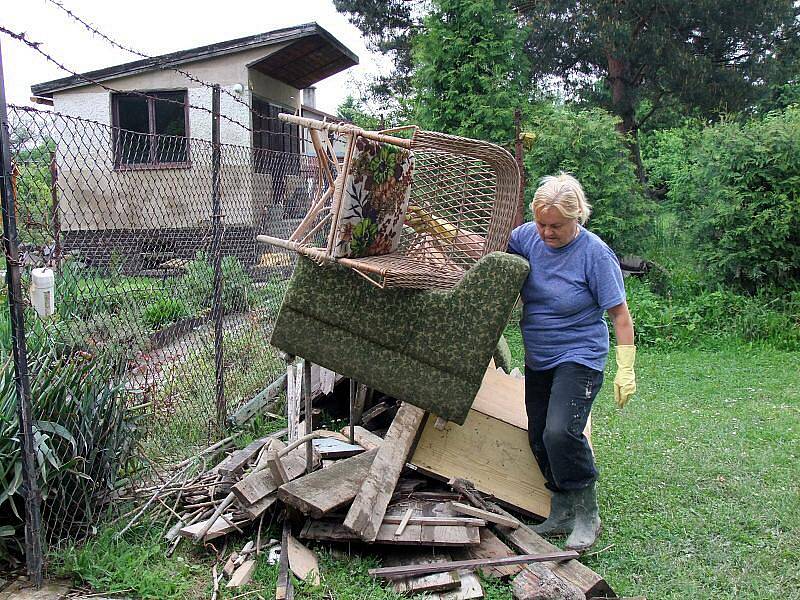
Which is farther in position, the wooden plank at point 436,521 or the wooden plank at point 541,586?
the wooden plank at point 436,521

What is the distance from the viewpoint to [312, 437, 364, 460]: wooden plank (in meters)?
3.85

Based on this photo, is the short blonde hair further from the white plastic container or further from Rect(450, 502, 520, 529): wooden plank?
the white plastic container

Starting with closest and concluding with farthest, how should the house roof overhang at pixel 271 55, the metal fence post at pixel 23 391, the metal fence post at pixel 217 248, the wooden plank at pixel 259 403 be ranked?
1. the metal fence post at pixel 23 391
2. the metal fence post at pixel 217 248
3. the wooden plank at pixel 259 403
4. the house roof overhang at pixel 271 55

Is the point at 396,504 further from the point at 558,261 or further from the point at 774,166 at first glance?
the point at 774,166

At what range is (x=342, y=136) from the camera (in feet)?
9.66

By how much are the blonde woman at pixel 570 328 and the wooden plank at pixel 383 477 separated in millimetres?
689

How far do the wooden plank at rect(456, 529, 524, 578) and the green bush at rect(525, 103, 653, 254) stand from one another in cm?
711

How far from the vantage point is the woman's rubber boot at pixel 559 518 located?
11.6 feet

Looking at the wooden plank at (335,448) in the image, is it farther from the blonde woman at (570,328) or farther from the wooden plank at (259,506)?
the blonde woman at (570,328)

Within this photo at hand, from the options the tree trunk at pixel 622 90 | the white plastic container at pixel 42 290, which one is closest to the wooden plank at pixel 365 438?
the white plastic container at pixel 42 290

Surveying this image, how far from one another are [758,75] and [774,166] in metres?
6.90

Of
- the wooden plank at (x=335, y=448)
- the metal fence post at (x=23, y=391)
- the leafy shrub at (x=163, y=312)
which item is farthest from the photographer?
the leafy shrub at (x=163, y=312)

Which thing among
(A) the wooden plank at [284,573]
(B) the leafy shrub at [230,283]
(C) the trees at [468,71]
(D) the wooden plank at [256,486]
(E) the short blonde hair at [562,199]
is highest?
(C) the trees at [468,71]

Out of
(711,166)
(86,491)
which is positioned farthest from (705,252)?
(86,491)
